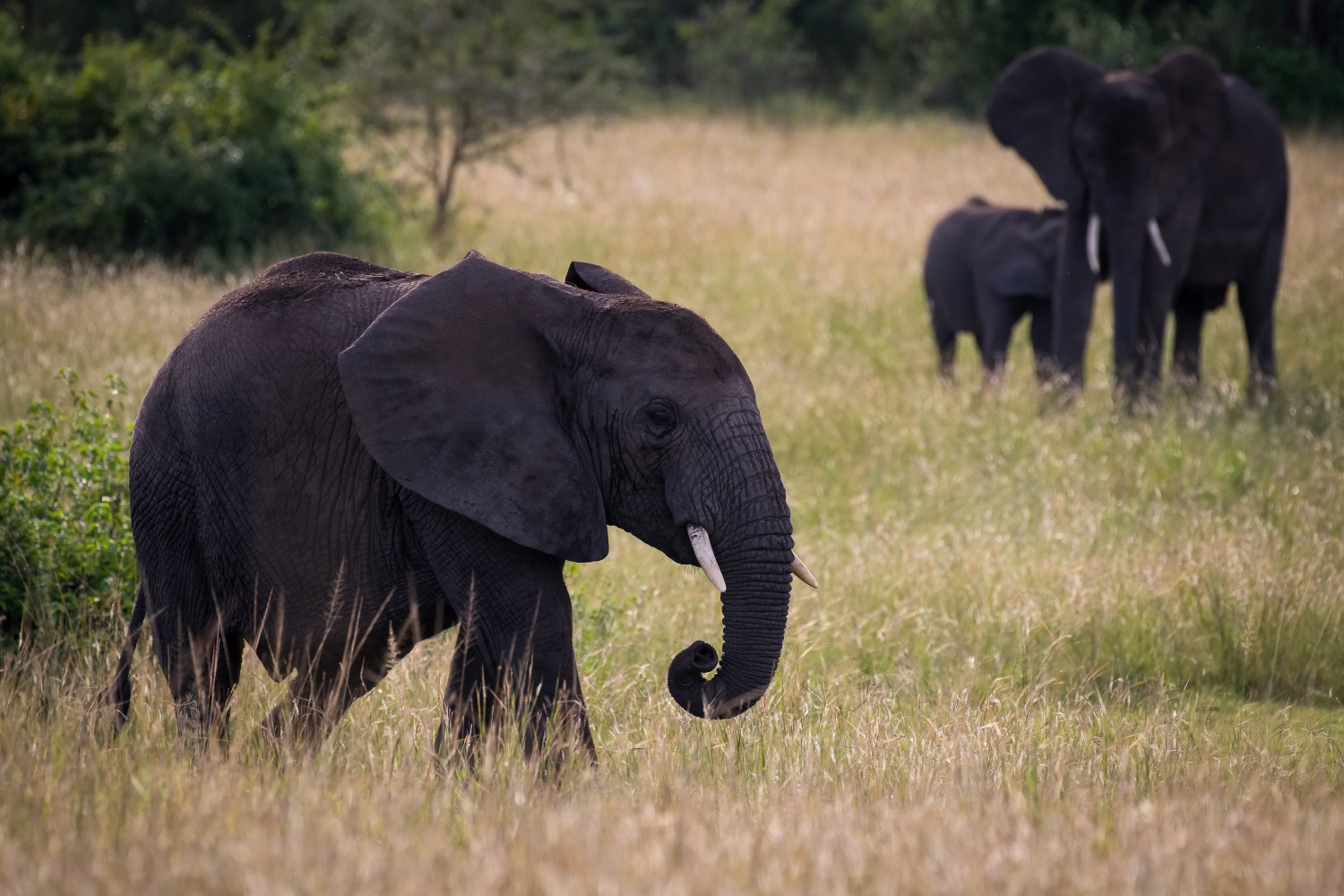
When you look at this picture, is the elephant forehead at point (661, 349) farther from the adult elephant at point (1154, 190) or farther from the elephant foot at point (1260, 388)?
the elephant foot at point (1260, 388)

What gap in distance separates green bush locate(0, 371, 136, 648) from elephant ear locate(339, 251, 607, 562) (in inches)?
90.0

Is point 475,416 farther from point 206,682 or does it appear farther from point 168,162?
point 168,162

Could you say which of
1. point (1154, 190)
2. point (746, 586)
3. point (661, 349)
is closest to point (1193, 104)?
point (1154, 190)

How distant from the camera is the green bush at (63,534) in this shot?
5.78 meters

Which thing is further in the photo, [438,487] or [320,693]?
[320,693]

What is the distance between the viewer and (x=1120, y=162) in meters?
10.4

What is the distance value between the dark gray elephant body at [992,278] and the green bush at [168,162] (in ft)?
20.1

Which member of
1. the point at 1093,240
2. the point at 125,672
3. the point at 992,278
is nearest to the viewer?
the point at 125,672

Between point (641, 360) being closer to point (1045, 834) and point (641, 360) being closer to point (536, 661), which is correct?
point (536, 661)

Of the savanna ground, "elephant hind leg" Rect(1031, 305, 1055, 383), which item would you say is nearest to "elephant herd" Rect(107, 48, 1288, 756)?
the savanna ground

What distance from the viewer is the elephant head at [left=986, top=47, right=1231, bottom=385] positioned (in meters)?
10.4

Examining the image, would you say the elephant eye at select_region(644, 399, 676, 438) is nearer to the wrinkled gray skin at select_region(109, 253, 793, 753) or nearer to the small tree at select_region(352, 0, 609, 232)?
the wrinkled gray skin at select_region(109, 253, 793, 753)

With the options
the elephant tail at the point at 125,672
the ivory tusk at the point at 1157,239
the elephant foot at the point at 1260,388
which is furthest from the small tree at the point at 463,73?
the elephant tail at the point at 125,672

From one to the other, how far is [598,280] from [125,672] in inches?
76.5
